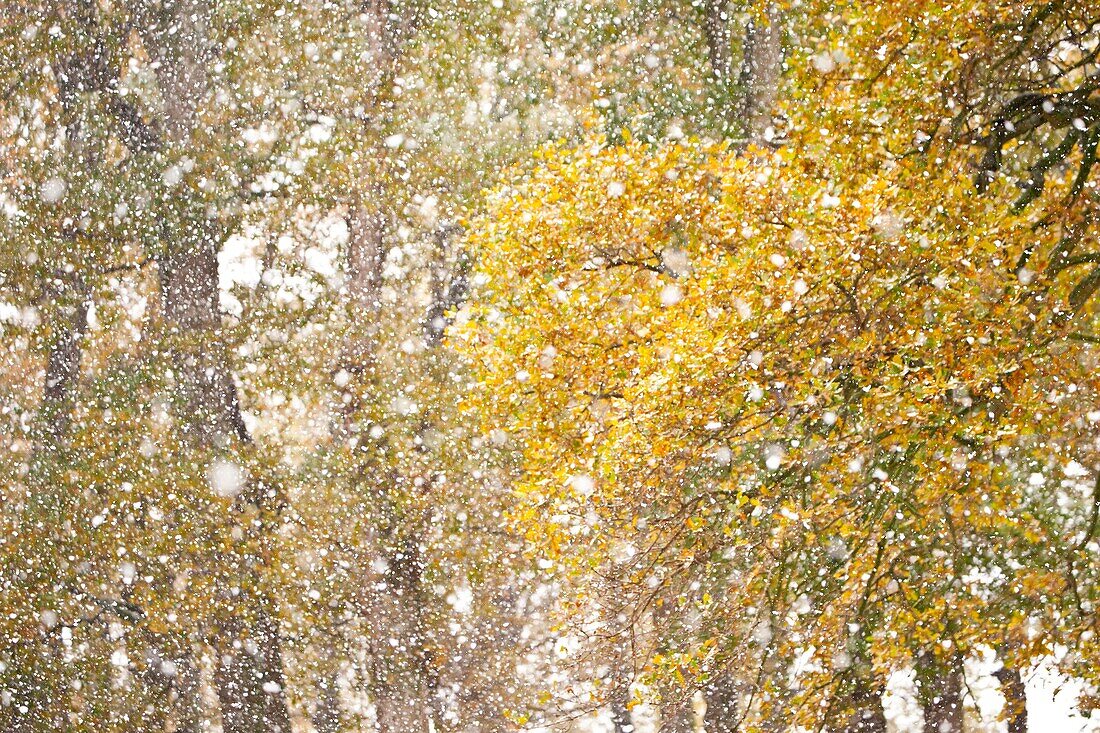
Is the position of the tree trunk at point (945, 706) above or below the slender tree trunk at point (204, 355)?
below

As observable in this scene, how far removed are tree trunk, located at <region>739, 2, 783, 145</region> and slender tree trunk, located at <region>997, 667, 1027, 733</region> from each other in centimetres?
470

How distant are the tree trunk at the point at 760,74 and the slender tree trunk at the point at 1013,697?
4.70 m

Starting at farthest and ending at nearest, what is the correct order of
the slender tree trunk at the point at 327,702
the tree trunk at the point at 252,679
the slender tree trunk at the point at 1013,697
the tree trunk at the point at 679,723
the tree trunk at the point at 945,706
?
the slender tree trunk at the point at 327,702
the tree trunk at the point at 252,679
the tree trunk at the point at 679,723
the tree trunk at the point at 945,706
the slender tree trunk at the point at 1013,697

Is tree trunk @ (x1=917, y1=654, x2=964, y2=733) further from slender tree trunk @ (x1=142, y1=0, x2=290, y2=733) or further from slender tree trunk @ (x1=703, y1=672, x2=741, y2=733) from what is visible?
slender tree trunk @ (x1=142, y1=0, x2=290, y2=733)

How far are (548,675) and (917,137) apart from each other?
753 centimetres

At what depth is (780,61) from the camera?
9445mm

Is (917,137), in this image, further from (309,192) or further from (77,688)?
(77,688)

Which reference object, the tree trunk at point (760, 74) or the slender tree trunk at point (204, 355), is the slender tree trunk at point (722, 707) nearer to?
the slender tree trunk at point (204, 355)

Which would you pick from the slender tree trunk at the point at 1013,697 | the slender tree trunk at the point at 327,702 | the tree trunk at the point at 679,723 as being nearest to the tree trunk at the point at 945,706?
the slender tree trunk at the point at 1013,697

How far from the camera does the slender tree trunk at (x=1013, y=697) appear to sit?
618 cm

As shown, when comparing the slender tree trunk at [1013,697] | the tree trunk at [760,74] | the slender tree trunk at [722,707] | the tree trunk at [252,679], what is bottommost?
the slender tree trunk at [1013,697]

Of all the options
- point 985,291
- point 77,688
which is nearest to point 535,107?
point 985,291

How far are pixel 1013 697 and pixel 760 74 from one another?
5.38 m

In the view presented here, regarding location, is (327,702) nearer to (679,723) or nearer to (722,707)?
(679,723)
